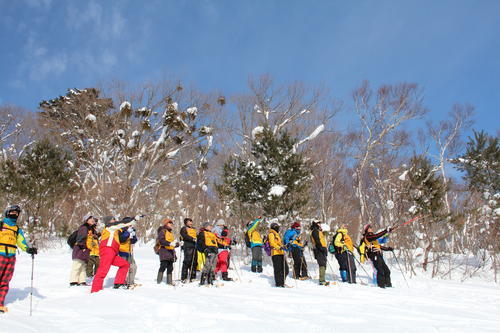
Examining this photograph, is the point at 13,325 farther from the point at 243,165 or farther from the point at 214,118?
the point at 214,118

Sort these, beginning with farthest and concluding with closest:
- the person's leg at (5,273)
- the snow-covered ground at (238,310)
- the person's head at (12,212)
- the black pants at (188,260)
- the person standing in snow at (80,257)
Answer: the black pants at (188,260), the person standing in snow at (80,257), the person's head at (12,212), the person's leg at (5,273), the snow-covered ground at (238,310)

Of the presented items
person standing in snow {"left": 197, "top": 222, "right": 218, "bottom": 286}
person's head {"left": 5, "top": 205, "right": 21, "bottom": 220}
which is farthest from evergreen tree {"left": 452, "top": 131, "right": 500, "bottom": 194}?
person's head {"left": 5, "top": 205, "right": 21, "bottom": 220}

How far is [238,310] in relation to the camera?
4.87 metres

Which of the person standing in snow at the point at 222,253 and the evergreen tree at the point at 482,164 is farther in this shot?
the evergreen tree at the point at 482,164

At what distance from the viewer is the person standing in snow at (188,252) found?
26.0ft

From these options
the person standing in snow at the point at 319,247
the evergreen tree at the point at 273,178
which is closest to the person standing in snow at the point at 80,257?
the person standing in snow at the point at 319,247

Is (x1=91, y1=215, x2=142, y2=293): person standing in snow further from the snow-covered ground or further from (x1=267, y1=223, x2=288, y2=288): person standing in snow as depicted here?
(x1=267, y1=223, x2=288, y2=288): person standing in snow

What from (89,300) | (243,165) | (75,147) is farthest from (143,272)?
(75,147)

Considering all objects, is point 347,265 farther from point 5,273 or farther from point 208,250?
point 5,273

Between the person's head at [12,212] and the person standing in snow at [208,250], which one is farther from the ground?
the person's head at [12,212]

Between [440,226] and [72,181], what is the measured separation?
18.3 meters

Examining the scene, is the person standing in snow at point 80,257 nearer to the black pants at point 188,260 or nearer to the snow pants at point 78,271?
the snow pants at point 78,271

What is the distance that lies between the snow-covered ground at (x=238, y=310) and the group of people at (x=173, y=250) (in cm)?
50

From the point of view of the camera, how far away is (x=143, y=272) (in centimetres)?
934
